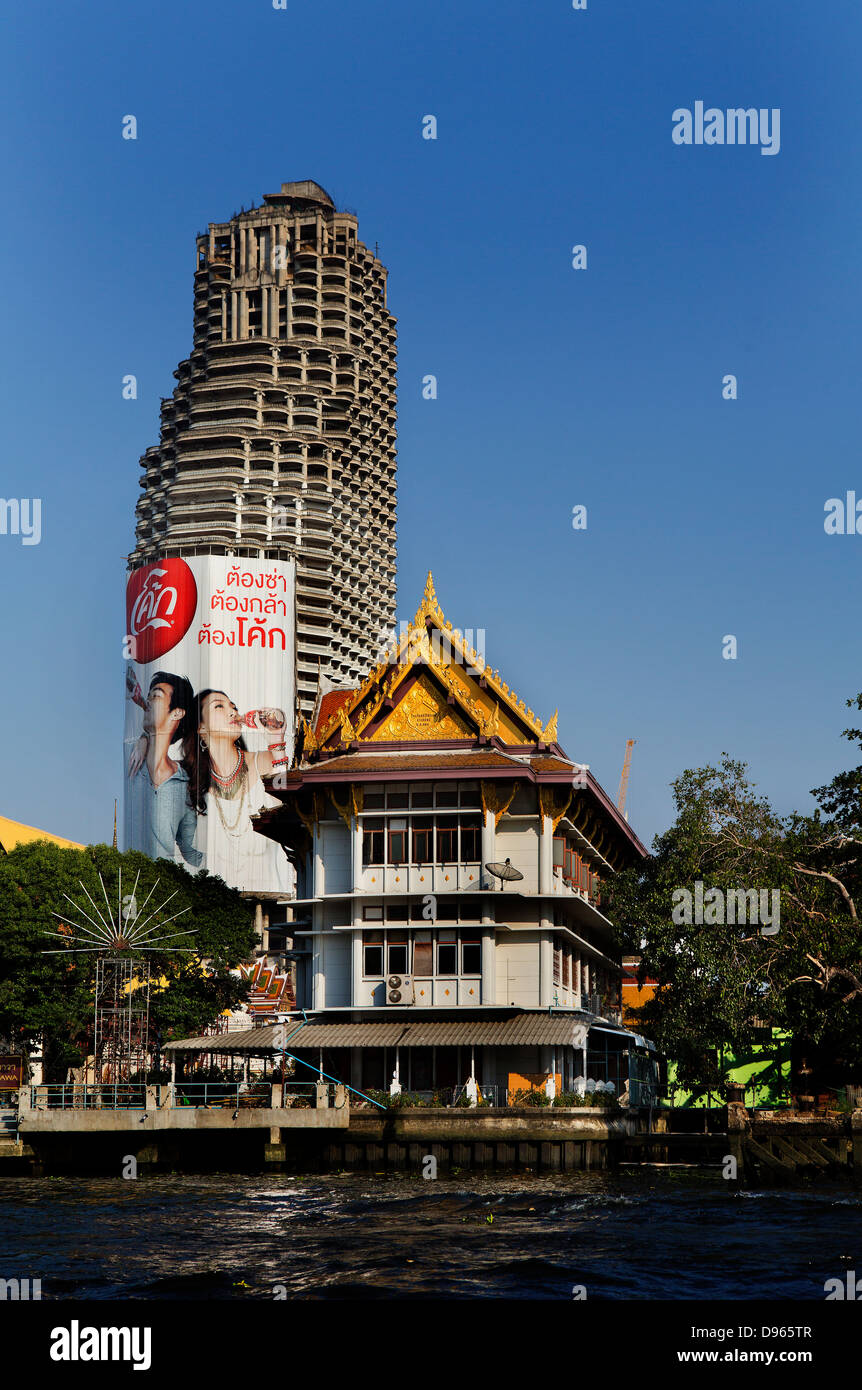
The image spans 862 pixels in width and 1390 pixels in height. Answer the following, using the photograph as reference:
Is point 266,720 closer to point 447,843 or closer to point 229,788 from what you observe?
point 229,788

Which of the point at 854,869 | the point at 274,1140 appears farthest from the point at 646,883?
the point at 274,1140

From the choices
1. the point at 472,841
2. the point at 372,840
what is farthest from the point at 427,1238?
the point at 372,840

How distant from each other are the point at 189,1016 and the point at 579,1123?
43719 mm

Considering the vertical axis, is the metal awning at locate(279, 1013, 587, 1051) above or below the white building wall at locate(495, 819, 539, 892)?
below

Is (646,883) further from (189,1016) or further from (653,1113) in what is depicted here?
(189,1016)

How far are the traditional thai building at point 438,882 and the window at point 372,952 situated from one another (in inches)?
2.0

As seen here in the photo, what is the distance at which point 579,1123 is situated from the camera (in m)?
52.4

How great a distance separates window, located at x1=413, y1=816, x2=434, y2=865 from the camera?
61.3 m

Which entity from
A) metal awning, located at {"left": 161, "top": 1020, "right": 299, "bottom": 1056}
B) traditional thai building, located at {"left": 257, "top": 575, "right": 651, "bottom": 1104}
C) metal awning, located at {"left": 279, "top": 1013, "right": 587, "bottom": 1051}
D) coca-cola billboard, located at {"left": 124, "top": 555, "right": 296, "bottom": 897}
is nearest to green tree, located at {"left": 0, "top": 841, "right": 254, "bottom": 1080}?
traditional thai building, located at {"left": 257, "top": 575, "right": 651, "bottom": 1104}

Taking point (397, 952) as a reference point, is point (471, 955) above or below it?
below

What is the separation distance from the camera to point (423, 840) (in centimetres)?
6153

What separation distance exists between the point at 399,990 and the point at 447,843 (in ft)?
19.4

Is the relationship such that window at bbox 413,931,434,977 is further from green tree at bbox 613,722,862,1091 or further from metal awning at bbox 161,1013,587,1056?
green tree at bbox 613,722,862,1091

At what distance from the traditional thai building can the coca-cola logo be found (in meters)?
118
